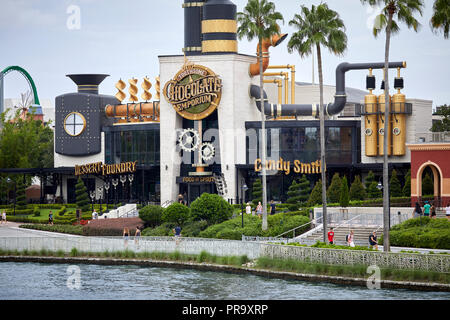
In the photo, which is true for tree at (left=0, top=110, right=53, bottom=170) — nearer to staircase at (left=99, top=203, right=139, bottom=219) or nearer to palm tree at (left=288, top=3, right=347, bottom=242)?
staircase at (left=99, top=203, right=139, bottom=219)

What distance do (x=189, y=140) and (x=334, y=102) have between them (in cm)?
1483

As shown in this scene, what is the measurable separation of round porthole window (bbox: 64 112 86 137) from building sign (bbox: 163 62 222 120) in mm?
16669

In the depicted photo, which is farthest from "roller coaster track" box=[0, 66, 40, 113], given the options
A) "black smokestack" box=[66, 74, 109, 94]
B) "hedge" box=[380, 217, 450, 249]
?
"hedge" box=[380, 217, 450, 249]

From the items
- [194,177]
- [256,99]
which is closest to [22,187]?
[194,177]

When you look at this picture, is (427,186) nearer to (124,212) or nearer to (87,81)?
(124,212)

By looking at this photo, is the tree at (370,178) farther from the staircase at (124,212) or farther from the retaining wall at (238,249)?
the retaining wall at (238,249)

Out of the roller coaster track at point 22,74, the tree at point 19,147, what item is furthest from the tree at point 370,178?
the roller coaster track at point 22,74

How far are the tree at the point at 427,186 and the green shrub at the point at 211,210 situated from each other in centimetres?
1877

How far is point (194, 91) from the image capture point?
8612cm

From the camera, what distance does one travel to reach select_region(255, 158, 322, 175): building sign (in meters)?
84.6

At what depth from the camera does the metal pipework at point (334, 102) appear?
8231 cm

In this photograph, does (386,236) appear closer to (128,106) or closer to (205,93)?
(205,93)

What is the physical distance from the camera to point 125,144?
95250 mm

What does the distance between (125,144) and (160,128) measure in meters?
7.19
